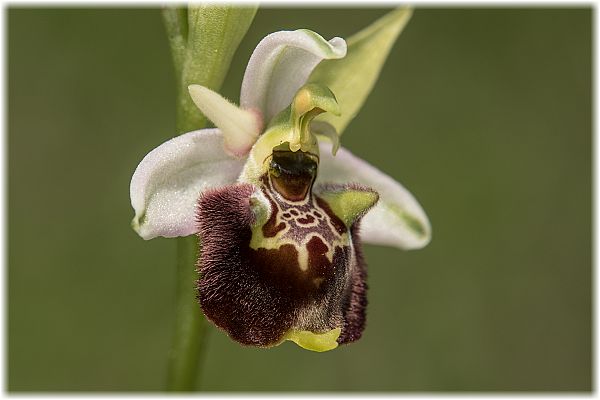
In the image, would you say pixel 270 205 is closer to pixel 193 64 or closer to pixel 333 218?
pixel 333 218

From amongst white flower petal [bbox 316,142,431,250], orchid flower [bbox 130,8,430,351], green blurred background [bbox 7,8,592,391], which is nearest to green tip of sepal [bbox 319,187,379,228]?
orchid flower [bbox 130,8,430,351]

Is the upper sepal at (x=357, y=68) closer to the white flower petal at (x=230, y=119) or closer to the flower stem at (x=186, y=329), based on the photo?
the white flower petal at (x=230, y=119)

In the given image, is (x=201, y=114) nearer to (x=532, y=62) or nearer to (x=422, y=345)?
(x=422, y=345)

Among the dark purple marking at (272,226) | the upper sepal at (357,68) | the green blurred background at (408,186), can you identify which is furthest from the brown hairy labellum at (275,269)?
the green blurred background at (408,186)

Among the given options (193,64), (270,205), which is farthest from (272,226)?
(193,64)

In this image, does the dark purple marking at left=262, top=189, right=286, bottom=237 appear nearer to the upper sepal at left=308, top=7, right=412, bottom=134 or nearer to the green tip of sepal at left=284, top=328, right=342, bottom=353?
the green tip of sepal at left=284, top=328, right=342, bottom=353

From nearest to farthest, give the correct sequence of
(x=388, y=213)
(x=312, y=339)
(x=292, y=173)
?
(x=312, y=339) → (x=292, y=173) → (x=388, y=213)

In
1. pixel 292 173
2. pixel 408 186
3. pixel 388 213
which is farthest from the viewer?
pixel 408 186
